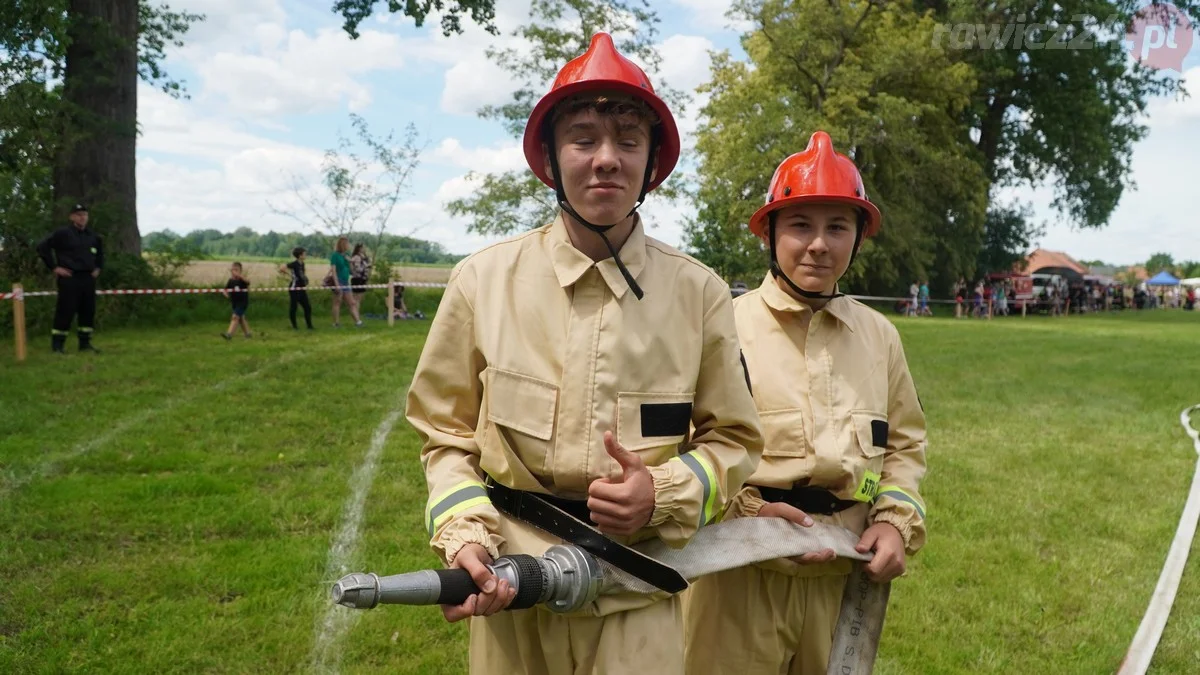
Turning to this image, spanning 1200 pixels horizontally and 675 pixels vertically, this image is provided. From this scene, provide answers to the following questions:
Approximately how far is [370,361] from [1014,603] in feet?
31.1

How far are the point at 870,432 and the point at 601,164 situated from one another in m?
1.25

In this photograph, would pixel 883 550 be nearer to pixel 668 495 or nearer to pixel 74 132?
pixel 668 495

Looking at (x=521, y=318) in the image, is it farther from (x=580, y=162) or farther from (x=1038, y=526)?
(x=1038, y=526)

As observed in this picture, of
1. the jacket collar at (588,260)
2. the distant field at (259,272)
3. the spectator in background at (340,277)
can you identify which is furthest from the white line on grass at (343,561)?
the distant field at (259,272)

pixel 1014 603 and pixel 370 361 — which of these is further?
pixel 370 361

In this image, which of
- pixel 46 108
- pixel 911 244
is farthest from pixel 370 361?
pixel 911 244

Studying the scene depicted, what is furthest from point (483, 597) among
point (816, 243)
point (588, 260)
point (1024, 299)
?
point (1024, 299)

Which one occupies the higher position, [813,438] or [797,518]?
[813,438]

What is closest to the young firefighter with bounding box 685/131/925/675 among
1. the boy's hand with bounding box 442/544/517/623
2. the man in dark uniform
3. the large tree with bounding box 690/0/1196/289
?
the boy's hand with bounding box 442/544/517/623

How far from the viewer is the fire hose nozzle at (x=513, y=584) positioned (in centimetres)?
162

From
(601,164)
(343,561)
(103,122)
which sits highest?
(103,122)

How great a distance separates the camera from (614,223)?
2096 mm

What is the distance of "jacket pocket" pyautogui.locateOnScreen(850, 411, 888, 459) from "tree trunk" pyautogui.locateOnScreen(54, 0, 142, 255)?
1684 cm

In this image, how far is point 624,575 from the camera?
6.40 ft
